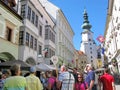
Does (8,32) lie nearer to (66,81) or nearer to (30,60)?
(30,60)

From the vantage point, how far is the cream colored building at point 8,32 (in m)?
18.3

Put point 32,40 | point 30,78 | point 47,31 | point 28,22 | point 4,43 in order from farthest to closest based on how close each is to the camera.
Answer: point 47,31 → point 32,40 → point 28,22 → point 4,43 → point 30,78

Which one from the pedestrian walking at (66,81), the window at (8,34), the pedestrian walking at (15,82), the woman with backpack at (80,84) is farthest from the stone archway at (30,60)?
the pedestrian walking at (15,82)

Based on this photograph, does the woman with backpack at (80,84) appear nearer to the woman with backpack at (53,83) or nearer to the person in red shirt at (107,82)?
the woman with backpack at (53,83)

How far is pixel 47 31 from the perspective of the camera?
3325 centimetres

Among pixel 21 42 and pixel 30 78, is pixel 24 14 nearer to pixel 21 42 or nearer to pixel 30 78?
pixel 21 42

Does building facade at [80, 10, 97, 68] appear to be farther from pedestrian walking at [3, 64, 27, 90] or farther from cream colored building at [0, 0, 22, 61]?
pedestrian walking at [3, 64, 27, 90]

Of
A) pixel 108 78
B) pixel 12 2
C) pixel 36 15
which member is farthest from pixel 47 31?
pixel 108 78

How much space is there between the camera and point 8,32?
65.4ft

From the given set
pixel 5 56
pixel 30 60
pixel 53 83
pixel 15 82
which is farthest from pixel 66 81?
pixel 30 60

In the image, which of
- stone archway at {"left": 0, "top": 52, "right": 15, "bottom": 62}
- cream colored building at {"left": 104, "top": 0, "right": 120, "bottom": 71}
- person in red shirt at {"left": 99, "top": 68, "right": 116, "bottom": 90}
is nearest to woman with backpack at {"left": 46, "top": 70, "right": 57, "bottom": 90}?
person in red shirt at {"left": 99, "top": 68, "right": 116, "bottom": 90}

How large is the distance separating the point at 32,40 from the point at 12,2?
506cm

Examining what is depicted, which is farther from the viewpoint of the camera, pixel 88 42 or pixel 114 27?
pixel 88 42

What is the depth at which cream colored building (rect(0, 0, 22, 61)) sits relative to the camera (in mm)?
18344
